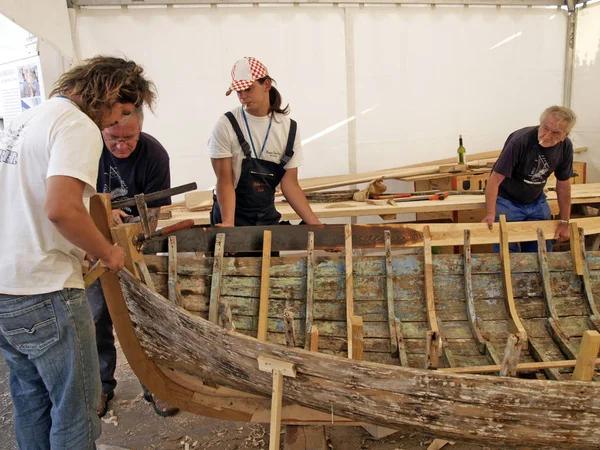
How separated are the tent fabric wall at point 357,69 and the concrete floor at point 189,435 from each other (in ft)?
11.0

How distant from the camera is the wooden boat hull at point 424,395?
1826 millimetres

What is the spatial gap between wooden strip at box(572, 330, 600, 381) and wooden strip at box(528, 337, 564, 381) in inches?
16.4

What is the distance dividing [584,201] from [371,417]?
4121 mm

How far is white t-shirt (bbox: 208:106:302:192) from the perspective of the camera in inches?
115

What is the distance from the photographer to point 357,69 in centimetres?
616

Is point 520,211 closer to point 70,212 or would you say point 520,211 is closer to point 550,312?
point 550,312

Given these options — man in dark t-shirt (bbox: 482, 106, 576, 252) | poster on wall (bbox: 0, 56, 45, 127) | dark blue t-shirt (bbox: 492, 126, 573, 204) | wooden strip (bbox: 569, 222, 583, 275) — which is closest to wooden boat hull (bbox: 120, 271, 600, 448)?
wooden strip (bbox: 569, 222, 583, 275)

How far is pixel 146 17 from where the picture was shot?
552 cm

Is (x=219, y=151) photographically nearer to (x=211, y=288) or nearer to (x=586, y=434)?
(x=211, y=288)

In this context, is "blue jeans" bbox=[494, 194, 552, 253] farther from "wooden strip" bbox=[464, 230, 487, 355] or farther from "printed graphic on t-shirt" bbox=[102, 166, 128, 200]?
"printed graphic on t-shirt" bbox=[102, 166, 128, 200]

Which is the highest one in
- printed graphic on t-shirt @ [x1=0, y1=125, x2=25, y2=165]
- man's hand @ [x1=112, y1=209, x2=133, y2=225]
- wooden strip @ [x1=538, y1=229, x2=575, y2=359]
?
printed graphic on t-shirt @ [x1=0, y1=125, x2=25, y2=165]

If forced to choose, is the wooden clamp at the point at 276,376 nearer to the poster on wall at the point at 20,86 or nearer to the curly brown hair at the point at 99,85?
the curly brown hair at the point at 99,85

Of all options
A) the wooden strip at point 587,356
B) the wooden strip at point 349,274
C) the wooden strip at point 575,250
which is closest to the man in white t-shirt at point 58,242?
the wooden strip at point 349,274

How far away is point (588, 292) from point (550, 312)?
0.27 meters
